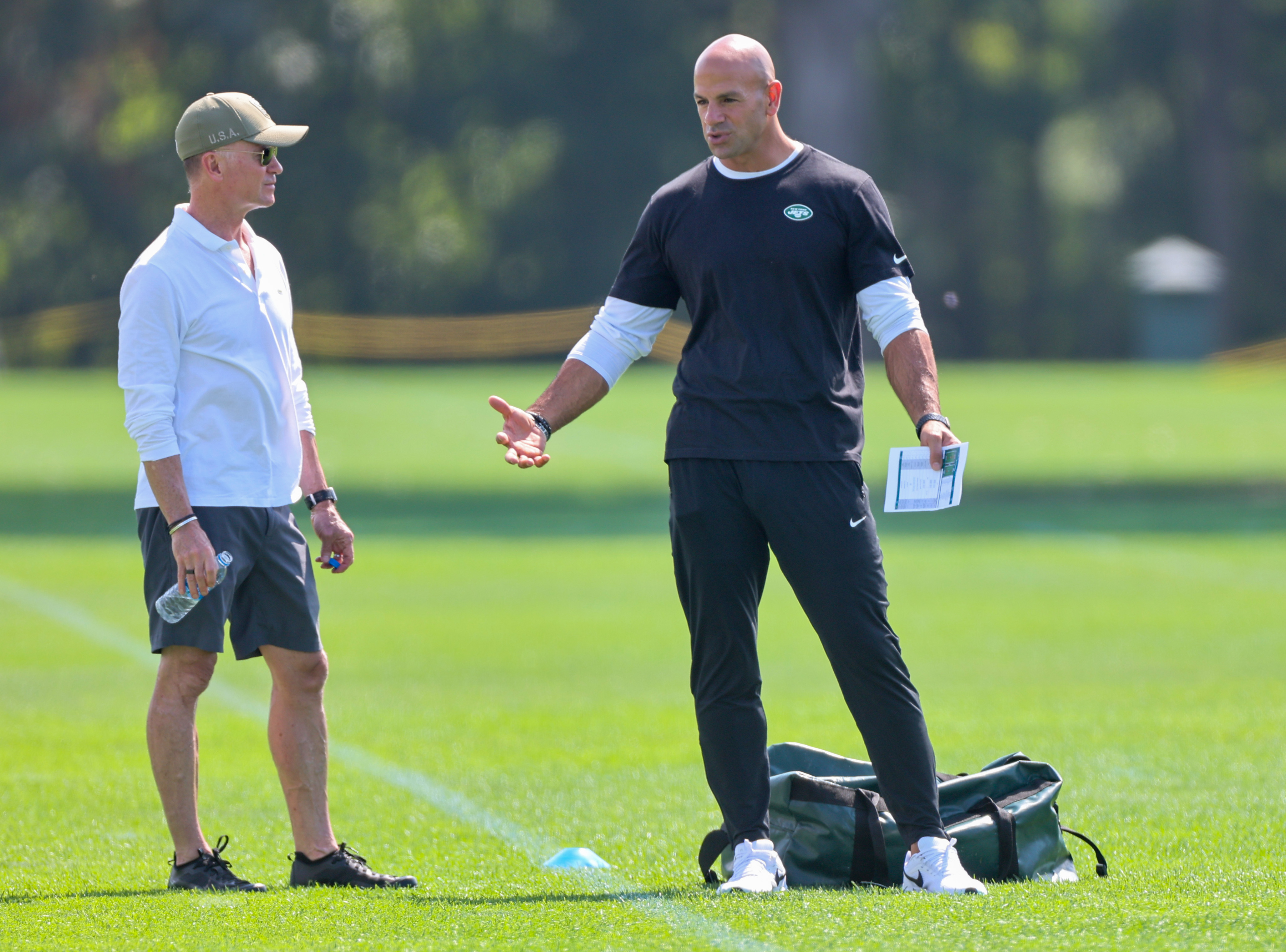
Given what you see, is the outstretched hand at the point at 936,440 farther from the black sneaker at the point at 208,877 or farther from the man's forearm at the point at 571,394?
the black sneaker at the point at 208,877

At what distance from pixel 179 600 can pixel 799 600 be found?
68.4 inches

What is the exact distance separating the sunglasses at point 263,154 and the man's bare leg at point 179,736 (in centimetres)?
143

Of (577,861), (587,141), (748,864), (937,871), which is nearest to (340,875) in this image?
(577,861)

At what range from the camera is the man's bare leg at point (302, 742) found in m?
5.59

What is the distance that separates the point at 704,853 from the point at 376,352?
40848mm

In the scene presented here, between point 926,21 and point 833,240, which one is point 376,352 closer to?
point 926,21

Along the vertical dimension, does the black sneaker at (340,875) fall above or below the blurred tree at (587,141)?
below

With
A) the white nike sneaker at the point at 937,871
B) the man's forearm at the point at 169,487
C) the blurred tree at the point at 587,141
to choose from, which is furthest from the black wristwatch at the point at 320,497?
the blurred tree at the point at 587,141

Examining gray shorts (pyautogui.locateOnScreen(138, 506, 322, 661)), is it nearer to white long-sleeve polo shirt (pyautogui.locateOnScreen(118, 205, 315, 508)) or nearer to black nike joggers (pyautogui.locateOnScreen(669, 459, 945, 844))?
white long-sleeve polo shirt (pyautogui.locateOnScreen(118, 205, 315, 508))

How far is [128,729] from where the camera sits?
898 centimetres

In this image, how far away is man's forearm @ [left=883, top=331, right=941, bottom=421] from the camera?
519 cm

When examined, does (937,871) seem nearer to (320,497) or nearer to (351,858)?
(351,858)

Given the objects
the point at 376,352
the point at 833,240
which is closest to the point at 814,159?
the point at 833,240

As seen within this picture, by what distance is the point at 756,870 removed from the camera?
521cm
